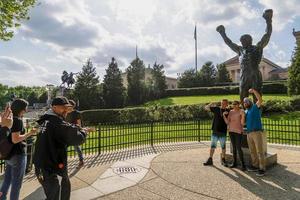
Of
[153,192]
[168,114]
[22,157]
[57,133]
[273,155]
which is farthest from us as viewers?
[168,114]

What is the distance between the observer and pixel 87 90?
3891cm

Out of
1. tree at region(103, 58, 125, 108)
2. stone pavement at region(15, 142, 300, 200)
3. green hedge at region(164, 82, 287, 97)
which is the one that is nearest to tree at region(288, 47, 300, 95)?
green hedge at region(164, 82, 287, 97)

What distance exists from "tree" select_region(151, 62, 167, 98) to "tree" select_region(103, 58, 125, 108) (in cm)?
743

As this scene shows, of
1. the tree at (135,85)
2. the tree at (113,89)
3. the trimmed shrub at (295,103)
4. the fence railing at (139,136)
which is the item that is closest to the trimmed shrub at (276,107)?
the trimmed shrub at (295,103)

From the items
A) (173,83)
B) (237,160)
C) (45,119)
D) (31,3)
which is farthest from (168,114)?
(173,83)

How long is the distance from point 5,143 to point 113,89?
36272 mm

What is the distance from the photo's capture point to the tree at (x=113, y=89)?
40.5m

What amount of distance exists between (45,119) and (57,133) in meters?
0.28

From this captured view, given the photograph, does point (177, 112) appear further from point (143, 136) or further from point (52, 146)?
point (52, 146)

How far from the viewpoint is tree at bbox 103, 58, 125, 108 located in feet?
133

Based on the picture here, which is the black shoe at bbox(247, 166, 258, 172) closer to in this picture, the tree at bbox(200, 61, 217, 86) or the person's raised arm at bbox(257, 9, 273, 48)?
the person's raised arm at bbox(257, 9, 273, 48)

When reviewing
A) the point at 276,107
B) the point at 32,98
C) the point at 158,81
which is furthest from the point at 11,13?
the point at 32,98

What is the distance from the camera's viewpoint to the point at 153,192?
574cm

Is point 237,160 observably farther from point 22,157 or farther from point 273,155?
point 22,157
